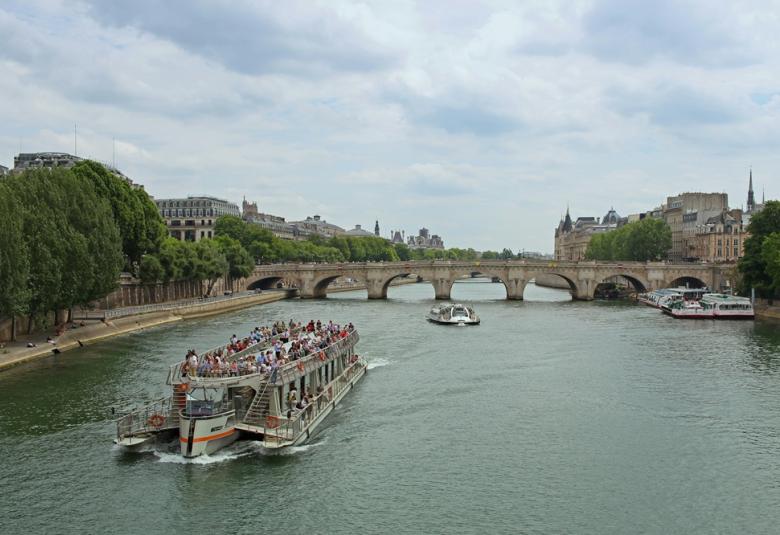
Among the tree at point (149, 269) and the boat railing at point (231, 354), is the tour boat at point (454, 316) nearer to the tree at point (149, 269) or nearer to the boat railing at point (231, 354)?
the tree at point (149, 269)

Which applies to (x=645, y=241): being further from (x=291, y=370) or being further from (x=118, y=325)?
(x=291, y=370)

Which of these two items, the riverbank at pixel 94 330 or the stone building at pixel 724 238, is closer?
the riverbank at pixel 94 330

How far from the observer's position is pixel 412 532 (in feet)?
75.5

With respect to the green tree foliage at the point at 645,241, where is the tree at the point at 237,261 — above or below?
below

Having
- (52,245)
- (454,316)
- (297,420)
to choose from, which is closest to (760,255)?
(454,316)

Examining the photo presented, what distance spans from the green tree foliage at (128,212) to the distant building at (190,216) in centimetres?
7018

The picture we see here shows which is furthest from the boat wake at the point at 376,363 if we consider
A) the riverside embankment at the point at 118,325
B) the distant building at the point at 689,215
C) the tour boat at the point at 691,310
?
the distant building at the point at 689,215

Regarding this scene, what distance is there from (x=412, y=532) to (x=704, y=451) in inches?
523

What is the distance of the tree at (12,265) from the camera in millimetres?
45781

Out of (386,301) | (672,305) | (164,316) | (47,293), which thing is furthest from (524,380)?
(386,301)

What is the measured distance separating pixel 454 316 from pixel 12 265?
39107 mm

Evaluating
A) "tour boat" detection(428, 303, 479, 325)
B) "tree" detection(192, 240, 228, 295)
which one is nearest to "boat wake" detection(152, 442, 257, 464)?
"tour boat" detection(428, 303, 479, 325)

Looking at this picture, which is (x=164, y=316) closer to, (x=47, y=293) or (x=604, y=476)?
(x=47, y=293)

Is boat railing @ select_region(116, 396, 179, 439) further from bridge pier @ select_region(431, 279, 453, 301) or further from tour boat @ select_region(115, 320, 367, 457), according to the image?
bridge pier @ select_region(431, 279, 453, 301)
